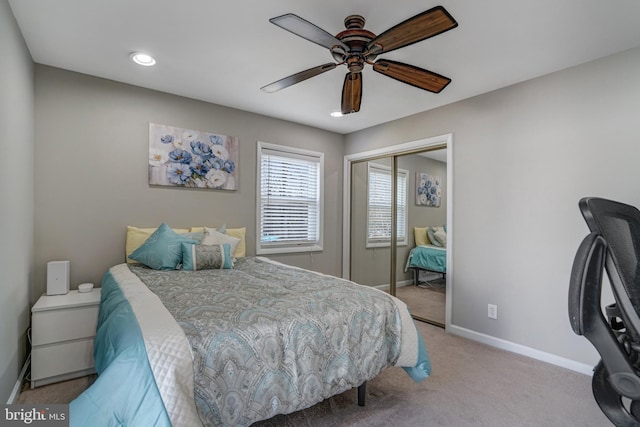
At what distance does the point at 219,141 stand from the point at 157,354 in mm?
2787

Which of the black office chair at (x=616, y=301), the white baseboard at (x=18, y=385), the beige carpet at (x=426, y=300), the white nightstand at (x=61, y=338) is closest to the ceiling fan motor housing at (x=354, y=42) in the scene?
the black office chair at (x=616, y=301)

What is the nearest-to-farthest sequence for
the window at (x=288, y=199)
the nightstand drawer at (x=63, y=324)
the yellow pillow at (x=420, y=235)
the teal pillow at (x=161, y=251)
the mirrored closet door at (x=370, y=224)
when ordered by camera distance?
the nightstand drawer at (x=63, y=324) < the teal pillow at (x=161, y=251) < the yellow pillow at (x=420, y=235) < the window at (x=288, y=199) < the mirrored closet door at (x=370, y=224)

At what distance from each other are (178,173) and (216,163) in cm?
42

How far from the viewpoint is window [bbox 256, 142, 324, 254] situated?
3998 mm

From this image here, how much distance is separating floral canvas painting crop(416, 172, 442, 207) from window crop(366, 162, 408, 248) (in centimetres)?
20

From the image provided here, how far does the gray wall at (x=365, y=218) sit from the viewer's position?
12.2ft

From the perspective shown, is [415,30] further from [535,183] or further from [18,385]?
[18,385]

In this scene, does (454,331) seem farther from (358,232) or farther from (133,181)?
(133,181)

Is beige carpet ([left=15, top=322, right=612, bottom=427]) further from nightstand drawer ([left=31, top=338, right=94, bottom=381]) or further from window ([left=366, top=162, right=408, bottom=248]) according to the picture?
window ([left=366, top=162, right=408, bottom=248])

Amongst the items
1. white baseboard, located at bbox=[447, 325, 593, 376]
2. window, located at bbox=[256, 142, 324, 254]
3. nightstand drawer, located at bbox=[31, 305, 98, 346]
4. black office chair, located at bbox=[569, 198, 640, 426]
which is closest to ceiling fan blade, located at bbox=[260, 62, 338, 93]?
black office chair, located at bbox=[569, 198, 640, 426]

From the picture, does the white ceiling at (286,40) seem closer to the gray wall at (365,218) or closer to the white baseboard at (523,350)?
the gray wall at (365,218)

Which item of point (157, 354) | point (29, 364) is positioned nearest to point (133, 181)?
point (29, 364)

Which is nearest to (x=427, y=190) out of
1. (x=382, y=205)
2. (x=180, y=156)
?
(x=382, y=205)

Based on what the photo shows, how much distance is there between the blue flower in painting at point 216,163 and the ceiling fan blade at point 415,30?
2.26 metres
